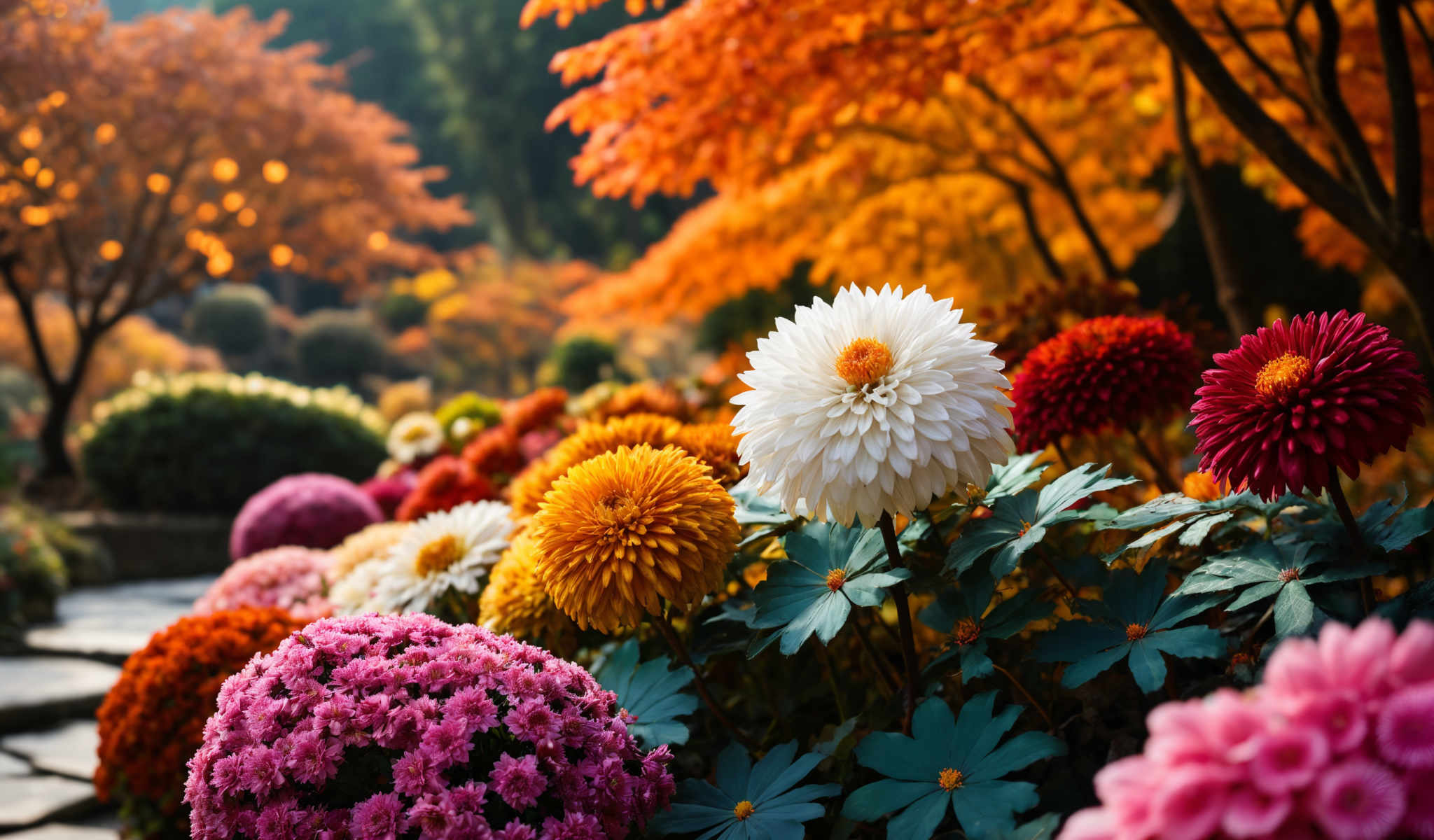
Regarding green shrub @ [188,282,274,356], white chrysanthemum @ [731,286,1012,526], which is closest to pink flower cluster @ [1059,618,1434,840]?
white chrysanthemum @ [731,286,1012,526]

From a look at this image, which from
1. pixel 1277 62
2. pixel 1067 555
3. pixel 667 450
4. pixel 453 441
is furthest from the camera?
pixel 453 441

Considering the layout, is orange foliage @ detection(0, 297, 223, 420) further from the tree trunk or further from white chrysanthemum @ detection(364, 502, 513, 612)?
white chrysanthemum @ detection(364, 502, 513, 612)

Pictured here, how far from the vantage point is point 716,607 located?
1.92 metres

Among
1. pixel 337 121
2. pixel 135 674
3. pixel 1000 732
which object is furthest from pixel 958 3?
pixel 337 121

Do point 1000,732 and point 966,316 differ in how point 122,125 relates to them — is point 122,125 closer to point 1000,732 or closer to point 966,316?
point 966,316

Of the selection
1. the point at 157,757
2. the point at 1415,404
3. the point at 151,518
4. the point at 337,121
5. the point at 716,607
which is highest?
the point at 337,121

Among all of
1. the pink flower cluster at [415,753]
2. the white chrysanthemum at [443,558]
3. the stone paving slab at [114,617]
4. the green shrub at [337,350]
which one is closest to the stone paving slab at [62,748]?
the stone paving slab at [114,617]

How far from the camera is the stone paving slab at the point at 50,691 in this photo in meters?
4.02

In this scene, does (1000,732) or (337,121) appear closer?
(1000,732)

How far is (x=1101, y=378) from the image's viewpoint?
1820mm

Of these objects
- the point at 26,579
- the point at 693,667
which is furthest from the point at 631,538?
the point at 26,579

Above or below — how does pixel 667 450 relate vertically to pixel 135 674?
above

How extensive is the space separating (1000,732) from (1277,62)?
4575 millimetres

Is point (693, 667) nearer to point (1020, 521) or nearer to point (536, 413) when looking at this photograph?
point (1020, 521)
